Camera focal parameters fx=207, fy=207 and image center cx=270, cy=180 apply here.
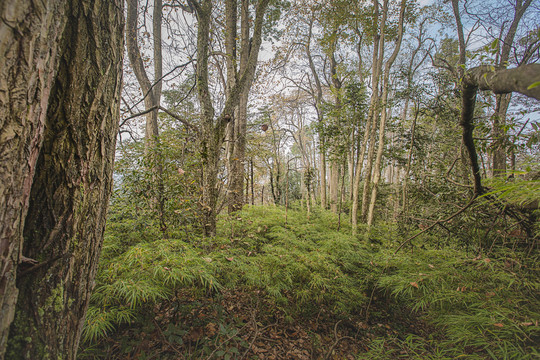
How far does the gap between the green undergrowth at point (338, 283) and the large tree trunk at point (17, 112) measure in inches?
40.5

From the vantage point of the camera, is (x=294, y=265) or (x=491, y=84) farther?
(x=294, y=265)

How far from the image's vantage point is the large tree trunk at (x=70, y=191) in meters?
0.76

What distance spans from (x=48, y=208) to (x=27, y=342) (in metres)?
0.46

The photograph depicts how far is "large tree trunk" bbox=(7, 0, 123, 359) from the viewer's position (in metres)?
0.76

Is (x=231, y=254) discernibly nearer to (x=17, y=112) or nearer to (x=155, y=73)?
(x=17, y=112)

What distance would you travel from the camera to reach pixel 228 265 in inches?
91.0

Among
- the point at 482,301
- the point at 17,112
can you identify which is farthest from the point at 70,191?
the point at 482,301

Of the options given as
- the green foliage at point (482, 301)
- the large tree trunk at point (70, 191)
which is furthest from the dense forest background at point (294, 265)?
the large tree trunk at point (70, 191)

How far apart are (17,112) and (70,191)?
341mm

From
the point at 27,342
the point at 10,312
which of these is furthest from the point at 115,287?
the point at 10,312

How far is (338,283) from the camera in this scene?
9.34 ft

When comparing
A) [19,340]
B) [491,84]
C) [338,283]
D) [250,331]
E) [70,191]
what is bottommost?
[250,331]

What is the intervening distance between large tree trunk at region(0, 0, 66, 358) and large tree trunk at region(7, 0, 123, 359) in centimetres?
11

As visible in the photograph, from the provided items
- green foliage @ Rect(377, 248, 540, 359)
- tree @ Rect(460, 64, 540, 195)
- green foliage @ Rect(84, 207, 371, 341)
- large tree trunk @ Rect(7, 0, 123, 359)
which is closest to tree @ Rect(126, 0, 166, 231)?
green foliage @ Rect(84, 207, 371, 341)
